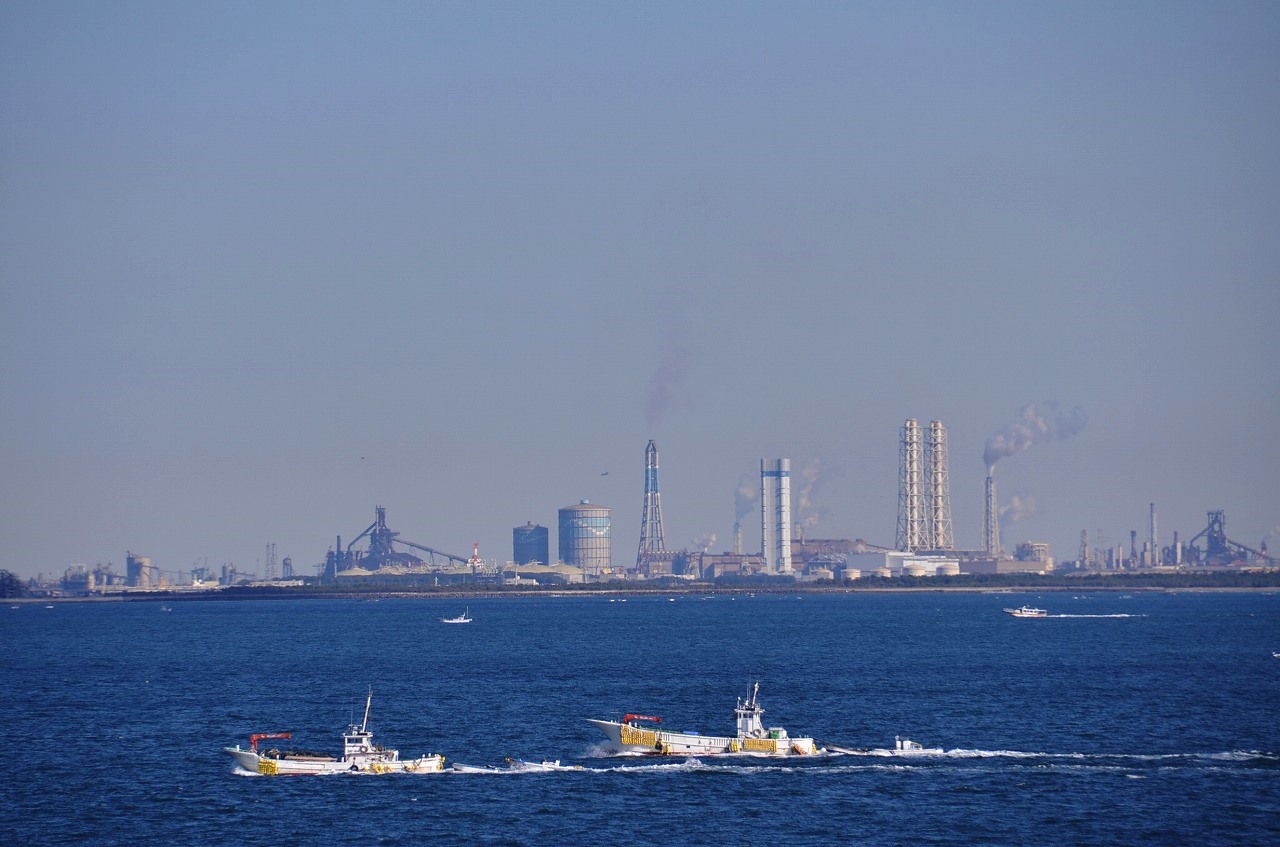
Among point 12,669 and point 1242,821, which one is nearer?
point 1242,821

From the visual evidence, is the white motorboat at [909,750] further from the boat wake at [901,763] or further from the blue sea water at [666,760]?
the blue sea water at [666,760]

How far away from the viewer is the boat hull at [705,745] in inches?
3113

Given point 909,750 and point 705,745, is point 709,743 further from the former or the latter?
point 909,750

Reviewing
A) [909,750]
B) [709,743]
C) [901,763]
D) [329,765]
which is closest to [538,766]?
[709,743]

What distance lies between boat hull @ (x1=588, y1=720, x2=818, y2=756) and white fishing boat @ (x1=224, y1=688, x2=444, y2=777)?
10.3 metres

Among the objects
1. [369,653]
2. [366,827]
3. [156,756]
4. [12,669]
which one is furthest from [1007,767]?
[12,669]

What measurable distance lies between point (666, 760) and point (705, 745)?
2199 mm

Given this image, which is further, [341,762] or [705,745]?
[705,745]

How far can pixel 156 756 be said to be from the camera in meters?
83.4

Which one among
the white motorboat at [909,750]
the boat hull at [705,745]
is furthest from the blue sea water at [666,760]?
the boat hull at [705,745]

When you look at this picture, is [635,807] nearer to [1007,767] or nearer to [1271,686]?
[1007,767]

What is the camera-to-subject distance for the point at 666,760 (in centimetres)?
7875

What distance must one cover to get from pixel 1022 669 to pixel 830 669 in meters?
16.6

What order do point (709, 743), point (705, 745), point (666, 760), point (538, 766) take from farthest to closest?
point (709, 743) < point (705, 745) < point (666, 760) < point (538, 766)
